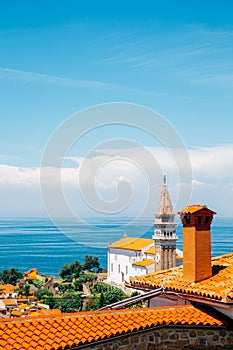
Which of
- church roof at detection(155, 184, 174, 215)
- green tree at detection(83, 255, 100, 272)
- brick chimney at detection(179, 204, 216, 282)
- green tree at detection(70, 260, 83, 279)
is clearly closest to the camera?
brick chimney at detection(179, 204, 216, 282)

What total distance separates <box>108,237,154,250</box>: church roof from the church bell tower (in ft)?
65.2

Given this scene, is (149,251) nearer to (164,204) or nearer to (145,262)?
(145,262)

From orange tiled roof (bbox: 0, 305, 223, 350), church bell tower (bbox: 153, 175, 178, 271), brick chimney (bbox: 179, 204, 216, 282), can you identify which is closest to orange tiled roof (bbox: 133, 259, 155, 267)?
church bell tower (bbox: 153, 175, 178, 271)

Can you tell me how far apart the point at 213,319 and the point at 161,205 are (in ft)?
125

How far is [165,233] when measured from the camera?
44969mm

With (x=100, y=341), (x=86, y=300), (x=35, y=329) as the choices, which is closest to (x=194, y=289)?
(x=100, y=341)

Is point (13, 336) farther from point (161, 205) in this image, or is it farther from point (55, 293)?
point (55, 293)

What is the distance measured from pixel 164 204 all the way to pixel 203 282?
3715 centimetres

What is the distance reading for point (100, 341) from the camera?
Result: 615 cm

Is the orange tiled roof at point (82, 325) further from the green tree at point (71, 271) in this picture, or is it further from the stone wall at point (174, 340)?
the green tree at point (71, 271)

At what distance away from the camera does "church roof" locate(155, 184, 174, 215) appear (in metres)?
44.0

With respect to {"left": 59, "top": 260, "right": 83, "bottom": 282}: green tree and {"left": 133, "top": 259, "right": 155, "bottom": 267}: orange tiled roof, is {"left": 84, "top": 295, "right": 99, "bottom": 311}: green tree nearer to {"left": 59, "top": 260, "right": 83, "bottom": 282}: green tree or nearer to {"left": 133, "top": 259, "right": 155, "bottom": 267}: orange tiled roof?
{"left": 133, "top": 259, "right": 155, "bottom": 267}: orange tiled roof

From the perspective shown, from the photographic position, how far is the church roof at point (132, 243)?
220 feet

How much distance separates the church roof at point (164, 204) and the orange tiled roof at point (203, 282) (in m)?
35.1
